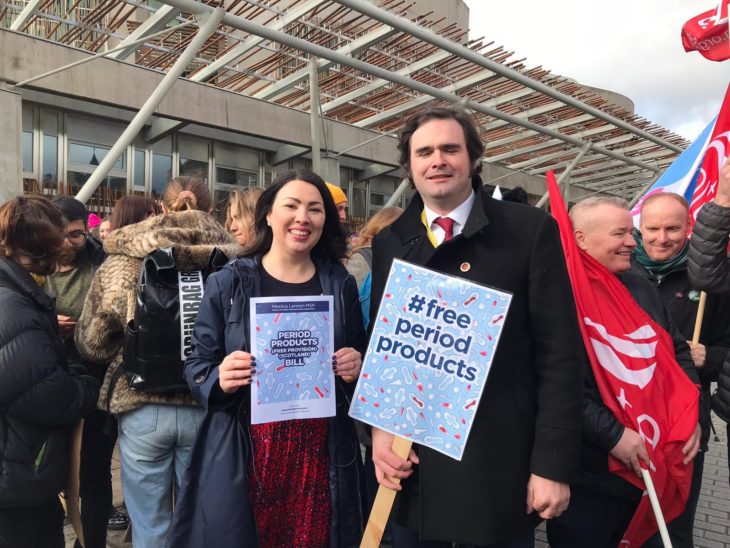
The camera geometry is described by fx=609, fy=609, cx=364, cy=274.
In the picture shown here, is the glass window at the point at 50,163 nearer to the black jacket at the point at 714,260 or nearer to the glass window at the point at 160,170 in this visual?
the glass window at the point at 160,170

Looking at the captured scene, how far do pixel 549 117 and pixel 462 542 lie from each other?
565 inches

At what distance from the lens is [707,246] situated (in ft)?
8.37

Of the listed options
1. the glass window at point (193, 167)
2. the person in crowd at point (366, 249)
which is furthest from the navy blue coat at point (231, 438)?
the glass window at point (193, 167)

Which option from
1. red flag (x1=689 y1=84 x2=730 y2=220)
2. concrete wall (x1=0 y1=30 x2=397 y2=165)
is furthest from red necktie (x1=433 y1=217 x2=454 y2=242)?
concrete wall (x1=0 y1=30 x2=397 y2=165)

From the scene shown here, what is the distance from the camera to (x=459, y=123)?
199 cm

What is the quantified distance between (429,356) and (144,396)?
4.43 feet

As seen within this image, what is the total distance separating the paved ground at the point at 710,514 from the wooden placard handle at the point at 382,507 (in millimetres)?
2174

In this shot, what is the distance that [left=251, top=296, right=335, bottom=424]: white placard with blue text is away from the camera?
80.9 inches

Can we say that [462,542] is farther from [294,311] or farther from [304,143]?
[304,143]

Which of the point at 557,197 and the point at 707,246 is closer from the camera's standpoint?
→ the point at 557,197

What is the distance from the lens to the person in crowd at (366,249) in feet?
12.0

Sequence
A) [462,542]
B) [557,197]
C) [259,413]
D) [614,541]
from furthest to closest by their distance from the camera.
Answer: [614,541], [557,197], [259,413], [462,542]

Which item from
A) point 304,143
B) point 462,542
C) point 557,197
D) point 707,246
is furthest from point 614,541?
point 304,143

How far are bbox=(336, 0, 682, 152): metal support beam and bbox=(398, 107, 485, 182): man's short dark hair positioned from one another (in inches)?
264
